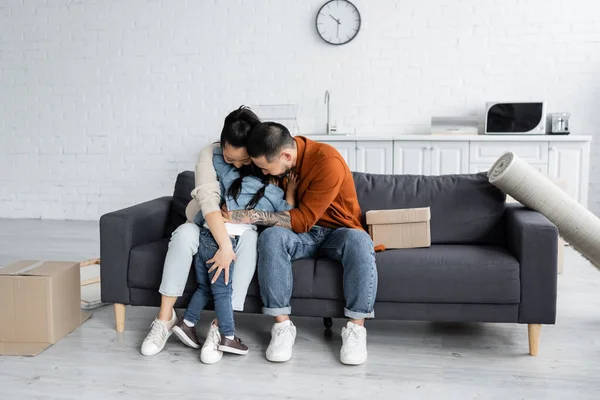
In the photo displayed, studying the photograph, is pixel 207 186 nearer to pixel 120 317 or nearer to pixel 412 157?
pixel 120 317

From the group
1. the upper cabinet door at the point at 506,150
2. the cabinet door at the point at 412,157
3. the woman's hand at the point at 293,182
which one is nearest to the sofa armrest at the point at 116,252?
the woman's hand at the point at 293,182

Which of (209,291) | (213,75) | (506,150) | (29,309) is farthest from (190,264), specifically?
(213,75)

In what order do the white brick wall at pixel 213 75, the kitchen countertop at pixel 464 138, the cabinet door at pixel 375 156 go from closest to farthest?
the kitchen countertop at pixel 464 138
the cabinet door at pixel 375 156
the white brick wall at pixel 213 75

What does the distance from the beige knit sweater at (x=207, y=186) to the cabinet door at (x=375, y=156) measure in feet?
8.27

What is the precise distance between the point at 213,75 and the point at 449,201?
3.26 metres

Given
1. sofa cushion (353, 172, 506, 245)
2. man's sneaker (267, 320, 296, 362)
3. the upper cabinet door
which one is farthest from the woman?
the upper cabinet door

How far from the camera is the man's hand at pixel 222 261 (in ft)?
7.89

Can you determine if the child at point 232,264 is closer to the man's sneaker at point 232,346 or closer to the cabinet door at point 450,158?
the man's sneaker at point 232,346

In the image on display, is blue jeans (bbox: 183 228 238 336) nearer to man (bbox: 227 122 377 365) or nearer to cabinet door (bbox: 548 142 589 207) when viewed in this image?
man (bbox: 227 122 377 365)

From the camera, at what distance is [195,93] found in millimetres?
5664

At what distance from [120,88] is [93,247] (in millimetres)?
1817

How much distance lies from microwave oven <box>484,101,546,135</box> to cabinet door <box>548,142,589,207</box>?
189 millimetres

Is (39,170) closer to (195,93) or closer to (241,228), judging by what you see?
(195,93)

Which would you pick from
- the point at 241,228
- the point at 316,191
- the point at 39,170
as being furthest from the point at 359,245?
the point at 39,170
